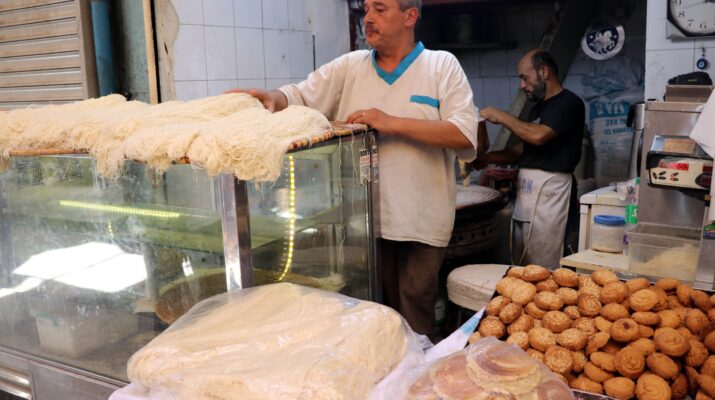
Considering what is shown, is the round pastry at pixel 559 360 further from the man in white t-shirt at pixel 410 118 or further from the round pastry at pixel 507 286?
the man in white t-shirt at pixel 410 118

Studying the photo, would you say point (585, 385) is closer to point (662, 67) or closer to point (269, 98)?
point (269, 98)

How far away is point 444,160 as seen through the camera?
310cm

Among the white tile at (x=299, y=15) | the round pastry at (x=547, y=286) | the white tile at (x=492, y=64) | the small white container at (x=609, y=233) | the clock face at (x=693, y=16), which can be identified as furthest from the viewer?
the white tile at (x=492, y=64)

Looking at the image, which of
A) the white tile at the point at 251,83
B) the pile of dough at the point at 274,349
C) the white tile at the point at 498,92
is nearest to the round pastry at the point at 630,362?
the pile of dough at the point at 274,349

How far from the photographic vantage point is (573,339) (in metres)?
1.80

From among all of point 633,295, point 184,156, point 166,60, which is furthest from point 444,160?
point 166,60

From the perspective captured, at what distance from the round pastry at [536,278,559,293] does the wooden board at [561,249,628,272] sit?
39.6 inches

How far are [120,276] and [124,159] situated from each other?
0.58 m

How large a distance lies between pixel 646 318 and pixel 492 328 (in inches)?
17.2

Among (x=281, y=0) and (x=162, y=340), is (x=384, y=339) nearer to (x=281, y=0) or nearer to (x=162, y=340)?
(x=162, y=340)

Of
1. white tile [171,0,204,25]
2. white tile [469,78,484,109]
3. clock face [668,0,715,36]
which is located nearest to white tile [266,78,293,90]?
white tile [171,0,204,25]

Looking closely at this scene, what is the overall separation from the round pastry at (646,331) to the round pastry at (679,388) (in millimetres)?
146

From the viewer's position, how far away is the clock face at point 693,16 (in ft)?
12.1

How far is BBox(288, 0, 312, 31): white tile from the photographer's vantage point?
487 centimetres
